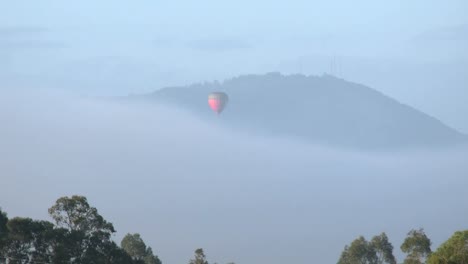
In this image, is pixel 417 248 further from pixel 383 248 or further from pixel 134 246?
pixel 134 246

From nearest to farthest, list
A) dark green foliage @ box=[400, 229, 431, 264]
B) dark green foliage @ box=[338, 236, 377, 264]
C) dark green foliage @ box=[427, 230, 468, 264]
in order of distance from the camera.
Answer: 1. dark green foliage @ box=[427, 230, 468, 264]
2. dark green foliage @ box=[400, 229, 431, 264]
3. dark green foliage @ box=[338, 236, 377, 264]

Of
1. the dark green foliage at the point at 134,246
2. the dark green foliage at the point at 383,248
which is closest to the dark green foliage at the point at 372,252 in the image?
the dark green foliage at the point at 383,248

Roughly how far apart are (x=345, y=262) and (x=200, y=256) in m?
24.4

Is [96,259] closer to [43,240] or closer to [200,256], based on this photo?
[43,240]

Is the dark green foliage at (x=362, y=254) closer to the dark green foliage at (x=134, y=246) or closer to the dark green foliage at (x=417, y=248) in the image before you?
the dark green foliage at (x=417, y=248)

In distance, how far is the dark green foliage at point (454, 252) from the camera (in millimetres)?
109250

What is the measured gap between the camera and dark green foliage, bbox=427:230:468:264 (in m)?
109

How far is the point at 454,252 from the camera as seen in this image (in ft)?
375

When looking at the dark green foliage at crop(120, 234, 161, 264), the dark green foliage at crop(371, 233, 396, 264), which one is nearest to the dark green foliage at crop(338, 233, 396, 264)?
the dark green foliage at crop(371, 233, 396, 264)

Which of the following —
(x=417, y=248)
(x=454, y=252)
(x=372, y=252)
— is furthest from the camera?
(x=372, y=252)

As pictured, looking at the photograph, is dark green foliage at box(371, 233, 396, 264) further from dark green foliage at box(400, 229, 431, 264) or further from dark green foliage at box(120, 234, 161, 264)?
dark green foliage at box(120, 234, 161, 264)

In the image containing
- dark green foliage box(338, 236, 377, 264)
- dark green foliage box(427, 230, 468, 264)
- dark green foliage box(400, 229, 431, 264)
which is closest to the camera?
dark green foliage box(427, 230, 468, 264)

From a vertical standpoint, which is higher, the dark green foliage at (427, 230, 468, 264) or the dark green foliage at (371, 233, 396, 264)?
the dark green foliage at (371, 233, 396, 264)

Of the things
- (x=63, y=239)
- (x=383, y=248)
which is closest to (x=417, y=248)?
Answer: (x=383, y=248)
